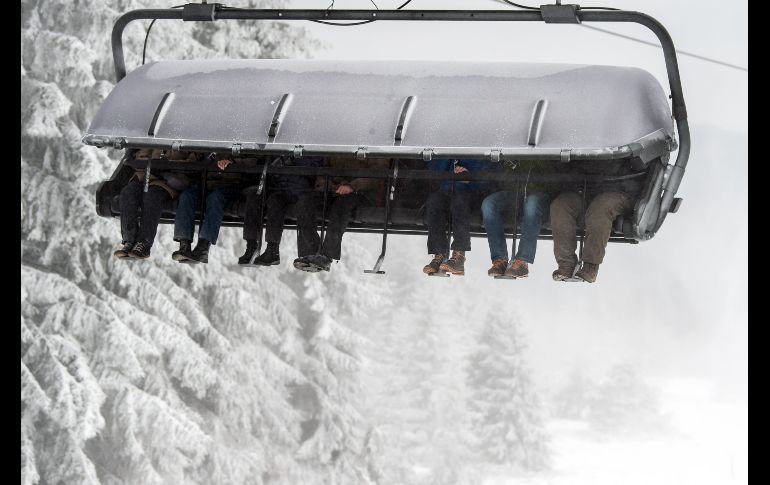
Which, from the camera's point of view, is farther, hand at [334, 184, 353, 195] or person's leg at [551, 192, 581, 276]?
hand at [334, 184, 353, 195]

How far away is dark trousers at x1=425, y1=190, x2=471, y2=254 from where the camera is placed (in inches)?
318

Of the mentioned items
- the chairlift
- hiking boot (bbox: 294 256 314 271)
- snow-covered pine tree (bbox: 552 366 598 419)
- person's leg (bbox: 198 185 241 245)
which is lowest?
snow-covered pine tree (bbox: 552 366 598 419)

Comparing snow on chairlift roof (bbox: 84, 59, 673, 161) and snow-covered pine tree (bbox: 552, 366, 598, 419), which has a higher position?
snow on chairlift roof (bbox: 84, 59, 673, 161)

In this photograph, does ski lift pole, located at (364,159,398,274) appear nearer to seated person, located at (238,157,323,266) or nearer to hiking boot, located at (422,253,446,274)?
hiking boot, located at (422,253,446,274)

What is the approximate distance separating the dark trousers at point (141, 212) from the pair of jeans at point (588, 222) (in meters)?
2.66

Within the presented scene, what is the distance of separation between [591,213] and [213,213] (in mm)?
2556

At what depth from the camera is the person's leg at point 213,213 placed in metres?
8.58

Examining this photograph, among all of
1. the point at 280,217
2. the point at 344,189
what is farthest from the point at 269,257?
the point at 344,189

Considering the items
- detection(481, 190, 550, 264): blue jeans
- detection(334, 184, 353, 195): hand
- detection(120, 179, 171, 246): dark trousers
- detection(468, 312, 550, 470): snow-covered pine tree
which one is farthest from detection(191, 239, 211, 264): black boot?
detection(468, 312, 550, 470): snow-covered pine tree

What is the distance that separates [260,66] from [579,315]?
86.4 m

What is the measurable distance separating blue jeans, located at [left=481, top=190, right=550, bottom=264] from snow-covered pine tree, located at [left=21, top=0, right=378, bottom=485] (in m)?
11.1

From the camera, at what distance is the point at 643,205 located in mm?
7664

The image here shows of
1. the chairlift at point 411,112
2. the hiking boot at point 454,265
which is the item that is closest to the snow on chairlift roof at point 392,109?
the chairlift at point 411,112

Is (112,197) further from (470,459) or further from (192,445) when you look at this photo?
(470,459)
